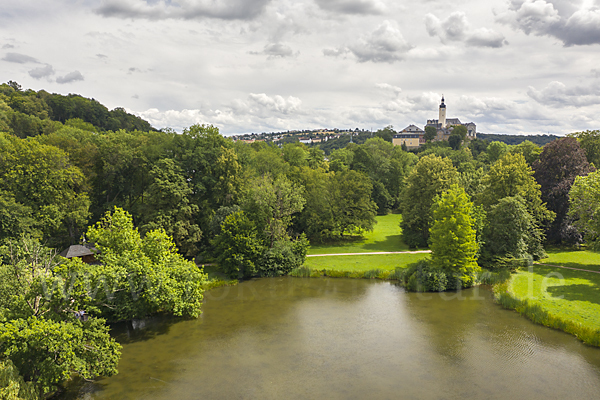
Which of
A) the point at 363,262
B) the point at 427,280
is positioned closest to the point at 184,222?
the point at 363,262

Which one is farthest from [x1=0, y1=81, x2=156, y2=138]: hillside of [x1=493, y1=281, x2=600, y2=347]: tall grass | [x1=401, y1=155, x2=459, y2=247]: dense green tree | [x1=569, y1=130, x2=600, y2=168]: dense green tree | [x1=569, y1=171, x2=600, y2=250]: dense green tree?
[x1=569, y1=130, x2=600, y2=168]: dense green tree

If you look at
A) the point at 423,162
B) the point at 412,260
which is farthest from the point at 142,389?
the point at 423,162

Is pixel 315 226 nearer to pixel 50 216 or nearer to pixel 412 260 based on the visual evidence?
pixel 412 260

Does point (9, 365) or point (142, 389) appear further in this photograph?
point (142, 389)

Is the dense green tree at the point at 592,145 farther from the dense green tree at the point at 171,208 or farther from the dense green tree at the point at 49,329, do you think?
the dense green tree at the point at 49,329

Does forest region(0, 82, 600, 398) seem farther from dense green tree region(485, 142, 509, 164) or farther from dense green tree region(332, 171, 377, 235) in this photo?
dense green tree region(485, 142, 509, 164)

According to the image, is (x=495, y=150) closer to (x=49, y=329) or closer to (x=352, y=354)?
(x=352, y=354)

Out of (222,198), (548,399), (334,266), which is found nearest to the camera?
(548,399)
